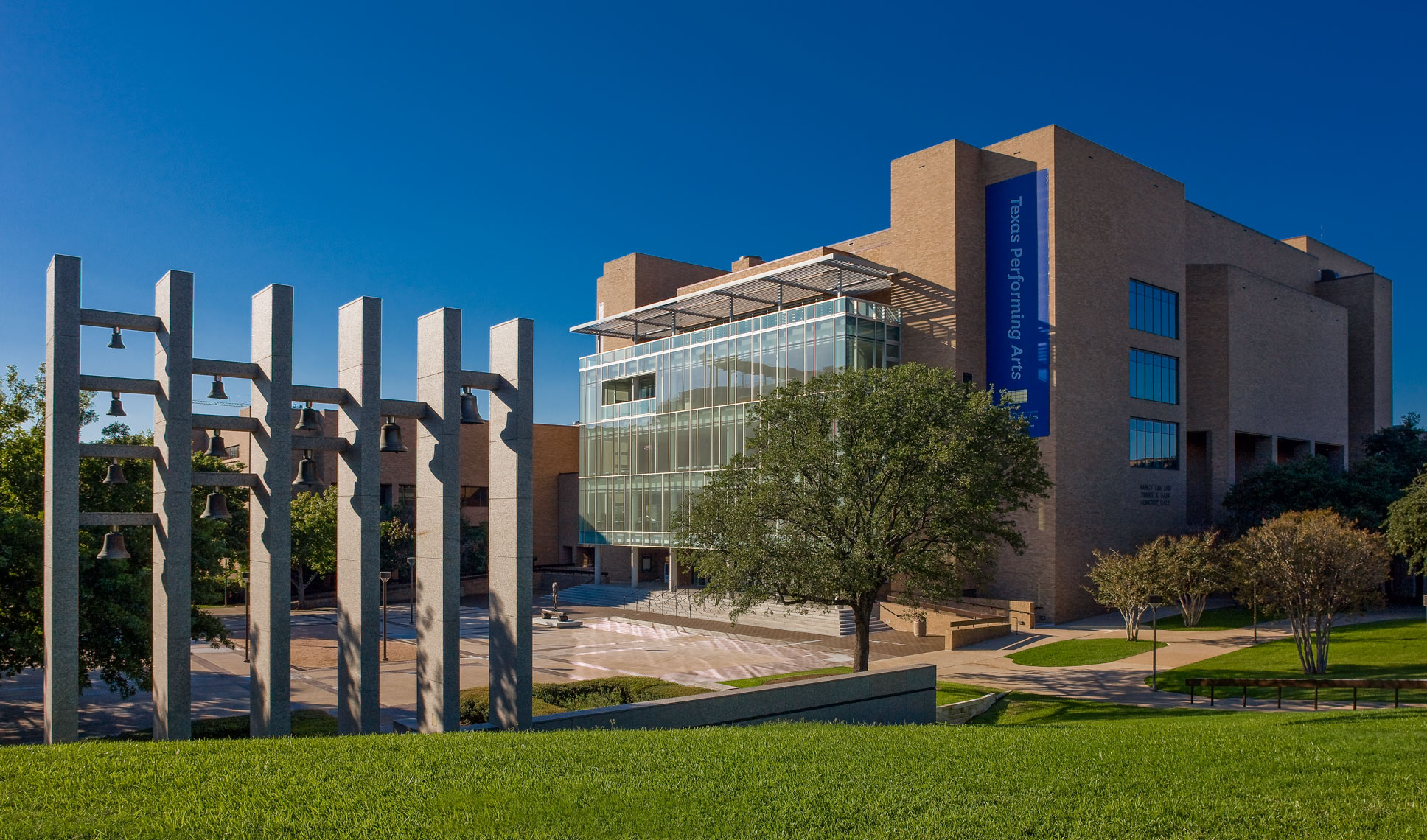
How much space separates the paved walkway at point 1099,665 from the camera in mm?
25688

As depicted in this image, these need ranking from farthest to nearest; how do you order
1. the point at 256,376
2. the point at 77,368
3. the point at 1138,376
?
the point at 1138,376
the point at 256,376
the point at 77,368

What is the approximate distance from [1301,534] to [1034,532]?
52.5 feet

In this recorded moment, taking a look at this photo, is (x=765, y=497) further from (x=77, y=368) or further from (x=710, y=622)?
(x=710, y=622)

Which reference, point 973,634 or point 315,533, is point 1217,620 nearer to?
point 973,634

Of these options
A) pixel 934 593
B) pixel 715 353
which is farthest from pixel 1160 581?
pixel 715 353

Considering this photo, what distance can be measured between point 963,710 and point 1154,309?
111 ft

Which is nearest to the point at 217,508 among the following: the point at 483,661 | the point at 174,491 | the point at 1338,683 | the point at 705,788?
the point at 174,491

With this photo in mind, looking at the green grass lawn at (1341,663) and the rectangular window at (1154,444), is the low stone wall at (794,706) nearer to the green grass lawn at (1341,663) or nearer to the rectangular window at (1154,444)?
the green grass lawn at (1341,663)

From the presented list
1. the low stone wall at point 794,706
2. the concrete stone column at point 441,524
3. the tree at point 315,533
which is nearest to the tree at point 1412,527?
the low stone wall at point 794,706

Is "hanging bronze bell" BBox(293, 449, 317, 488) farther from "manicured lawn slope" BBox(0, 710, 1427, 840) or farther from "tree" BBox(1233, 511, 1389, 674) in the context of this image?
"tree" BBox(1233, 511, 1389, 674)

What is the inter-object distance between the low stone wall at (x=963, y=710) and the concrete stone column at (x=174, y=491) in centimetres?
1485

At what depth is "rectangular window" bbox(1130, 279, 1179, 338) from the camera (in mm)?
47344

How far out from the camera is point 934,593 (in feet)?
81.0

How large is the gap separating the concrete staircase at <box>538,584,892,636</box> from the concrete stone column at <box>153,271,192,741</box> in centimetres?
1866
